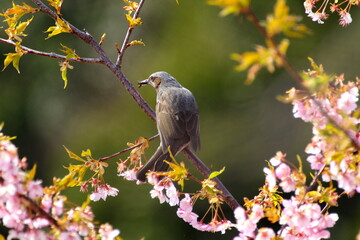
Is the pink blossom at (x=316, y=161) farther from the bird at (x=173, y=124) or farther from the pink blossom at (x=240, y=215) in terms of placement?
the bird at (x=173, y=124)

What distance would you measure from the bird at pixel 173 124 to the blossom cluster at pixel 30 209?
1.18 meters

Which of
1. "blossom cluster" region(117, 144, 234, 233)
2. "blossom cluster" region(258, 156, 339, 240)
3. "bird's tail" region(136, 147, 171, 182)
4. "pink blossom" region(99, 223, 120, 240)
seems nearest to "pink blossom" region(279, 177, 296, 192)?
"blossom cluster" region(258, 156, 339, 240)

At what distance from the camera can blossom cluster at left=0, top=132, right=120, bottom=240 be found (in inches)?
56.7

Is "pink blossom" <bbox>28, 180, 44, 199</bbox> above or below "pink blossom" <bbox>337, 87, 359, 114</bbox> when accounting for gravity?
below

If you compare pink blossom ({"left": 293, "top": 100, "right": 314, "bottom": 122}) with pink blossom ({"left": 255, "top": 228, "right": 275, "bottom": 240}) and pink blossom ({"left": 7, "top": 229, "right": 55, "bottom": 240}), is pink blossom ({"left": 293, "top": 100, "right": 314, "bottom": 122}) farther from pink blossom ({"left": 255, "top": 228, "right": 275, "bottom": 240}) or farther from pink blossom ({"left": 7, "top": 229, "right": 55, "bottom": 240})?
pink blossom ({"left": 7, "top": 229, "right": 55, "bottom": 240})

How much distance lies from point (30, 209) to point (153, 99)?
7.36 metres

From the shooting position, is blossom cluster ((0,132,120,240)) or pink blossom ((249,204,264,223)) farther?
pink blossom ((249,204,264,223))

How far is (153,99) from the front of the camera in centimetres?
881

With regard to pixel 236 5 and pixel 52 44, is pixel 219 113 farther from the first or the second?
pixel 236 5

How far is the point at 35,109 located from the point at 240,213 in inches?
414

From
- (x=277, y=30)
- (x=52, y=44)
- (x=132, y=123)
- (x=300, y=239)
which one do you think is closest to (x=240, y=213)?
(x=300, y=239)

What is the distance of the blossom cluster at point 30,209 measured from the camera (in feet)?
4.72

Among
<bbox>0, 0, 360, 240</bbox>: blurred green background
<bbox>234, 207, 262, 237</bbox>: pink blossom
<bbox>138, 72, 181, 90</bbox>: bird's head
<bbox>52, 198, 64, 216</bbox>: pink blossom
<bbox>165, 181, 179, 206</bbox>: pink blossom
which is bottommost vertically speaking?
<bbox>52, 198, 64, 216</bbox>: pink blossom

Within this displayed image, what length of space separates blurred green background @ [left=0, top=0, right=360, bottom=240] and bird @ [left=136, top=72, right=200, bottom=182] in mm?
4796
